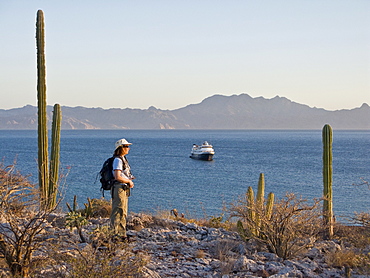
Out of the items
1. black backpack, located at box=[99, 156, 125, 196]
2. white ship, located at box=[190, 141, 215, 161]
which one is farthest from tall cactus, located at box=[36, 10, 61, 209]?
white ship, located at box=[190, 141, 215, 161]

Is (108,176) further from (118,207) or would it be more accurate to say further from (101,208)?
(101,208)

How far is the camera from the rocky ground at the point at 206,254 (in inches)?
266

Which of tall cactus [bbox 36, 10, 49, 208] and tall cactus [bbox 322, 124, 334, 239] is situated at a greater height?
tall cactus [bbox 36, 10, 49, 208]

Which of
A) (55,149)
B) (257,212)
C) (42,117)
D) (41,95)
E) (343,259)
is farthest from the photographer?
(55,149)

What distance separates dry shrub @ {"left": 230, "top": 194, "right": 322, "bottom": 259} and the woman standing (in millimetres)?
1993

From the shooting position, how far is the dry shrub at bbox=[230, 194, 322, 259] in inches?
310

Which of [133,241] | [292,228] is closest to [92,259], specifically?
[133,241]

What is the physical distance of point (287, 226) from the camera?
777 centimetres

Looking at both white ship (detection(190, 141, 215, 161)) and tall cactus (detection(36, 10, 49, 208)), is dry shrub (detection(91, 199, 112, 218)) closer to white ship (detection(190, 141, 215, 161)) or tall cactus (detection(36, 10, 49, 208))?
tall cactus (detection(36, 10, 49, 208))

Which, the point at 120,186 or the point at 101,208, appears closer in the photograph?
the point at 120,186

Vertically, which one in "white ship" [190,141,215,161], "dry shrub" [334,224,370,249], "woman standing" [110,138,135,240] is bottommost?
"white ship" [190,141,215,161]

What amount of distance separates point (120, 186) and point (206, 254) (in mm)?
1701

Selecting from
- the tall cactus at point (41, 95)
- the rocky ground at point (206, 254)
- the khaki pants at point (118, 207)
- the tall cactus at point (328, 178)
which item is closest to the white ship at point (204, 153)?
the tall cactus at point (328, 178)

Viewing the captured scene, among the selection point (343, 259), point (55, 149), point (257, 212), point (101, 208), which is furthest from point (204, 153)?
point (343, 259)
